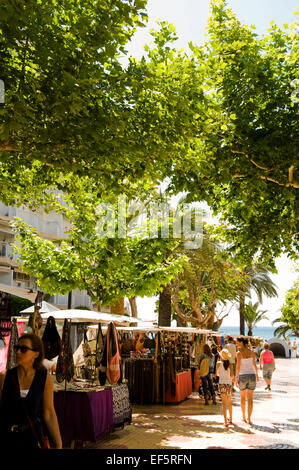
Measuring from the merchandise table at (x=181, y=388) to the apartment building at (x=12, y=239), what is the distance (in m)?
22.6

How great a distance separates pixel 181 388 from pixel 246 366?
19.3 feet

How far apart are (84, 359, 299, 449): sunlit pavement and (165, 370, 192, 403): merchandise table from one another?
0.36 meters

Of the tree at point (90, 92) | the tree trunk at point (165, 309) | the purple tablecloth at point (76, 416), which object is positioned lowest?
the purple tablecloth at point (76, 416)

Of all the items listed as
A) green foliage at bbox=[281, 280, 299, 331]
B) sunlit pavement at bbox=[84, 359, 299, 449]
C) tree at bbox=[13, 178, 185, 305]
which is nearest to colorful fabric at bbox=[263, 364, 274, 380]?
sunlit pavement at bbox=[84, 359, 299, 449]

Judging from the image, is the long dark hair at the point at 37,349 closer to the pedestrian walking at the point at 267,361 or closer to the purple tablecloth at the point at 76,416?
the purple tablecloth at the point at 76,416

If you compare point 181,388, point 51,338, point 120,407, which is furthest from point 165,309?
point 51,338

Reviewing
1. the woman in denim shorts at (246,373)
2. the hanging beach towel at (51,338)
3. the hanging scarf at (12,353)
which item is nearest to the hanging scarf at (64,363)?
the hanging beach towel at (51,338)

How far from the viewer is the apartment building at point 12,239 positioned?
136 feet

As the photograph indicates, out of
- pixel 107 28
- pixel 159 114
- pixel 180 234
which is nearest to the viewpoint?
pixel 107 28

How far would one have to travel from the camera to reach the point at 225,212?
527 inches
